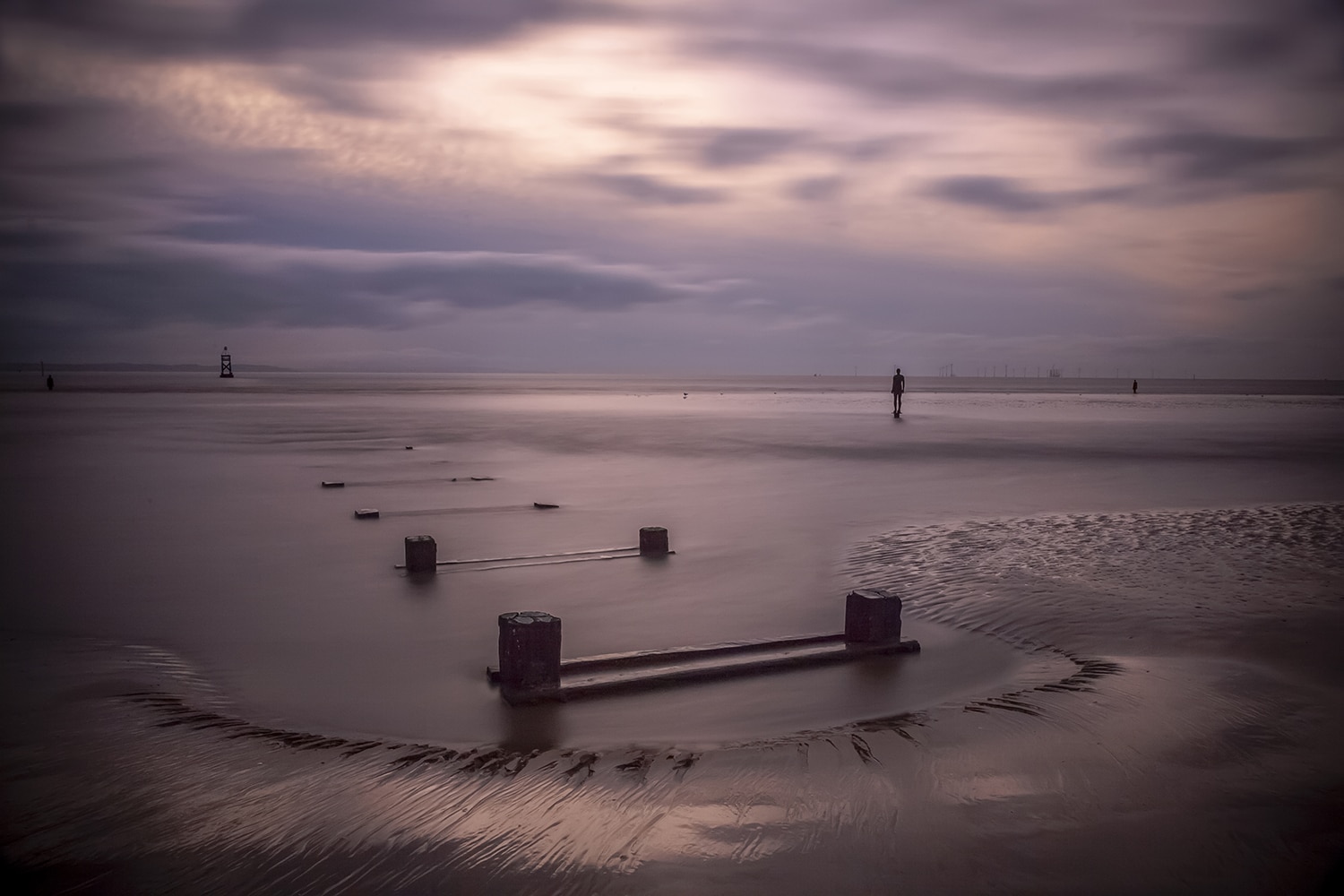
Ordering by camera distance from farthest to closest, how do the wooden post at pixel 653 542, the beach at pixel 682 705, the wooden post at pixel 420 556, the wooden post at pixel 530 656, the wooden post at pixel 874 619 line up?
1. the wooden post at pixel 653 542
2. the wooden post at pixel 420 556
3. the wooden post at pixel 874 619
4. the wooden post at pixel 530 656
5. the beach at pixel 682 705

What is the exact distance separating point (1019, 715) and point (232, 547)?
9735 mm

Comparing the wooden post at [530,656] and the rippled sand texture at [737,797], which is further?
the wooden post at [530,656]

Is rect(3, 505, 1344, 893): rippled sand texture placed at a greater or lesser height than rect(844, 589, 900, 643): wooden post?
lesser

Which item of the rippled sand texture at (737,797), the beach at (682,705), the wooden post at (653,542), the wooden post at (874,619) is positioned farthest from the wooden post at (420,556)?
the wooden post at (874,619)

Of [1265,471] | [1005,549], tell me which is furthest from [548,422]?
[1005,549]

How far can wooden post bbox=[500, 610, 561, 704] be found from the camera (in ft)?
20.0

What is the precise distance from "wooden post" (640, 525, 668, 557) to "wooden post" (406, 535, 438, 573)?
2.55 metres

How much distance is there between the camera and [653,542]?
11.0m

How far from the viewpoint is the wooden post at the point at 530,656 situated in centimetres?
608

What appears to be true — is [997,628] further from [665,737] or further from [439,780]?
[439,780]

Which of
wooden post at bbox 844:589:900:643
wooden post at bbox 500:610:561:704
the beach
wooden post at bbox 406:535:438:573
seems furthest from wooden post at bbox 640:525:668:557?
wooden post at bbox 500:610:561:704

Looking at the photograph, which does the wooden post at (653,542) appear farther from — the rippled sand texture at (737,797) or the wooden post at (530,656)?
the rippled sand texture at (737,797)

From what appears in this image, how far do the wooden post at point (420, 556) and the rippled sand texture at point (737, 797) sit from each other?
10.2 feet

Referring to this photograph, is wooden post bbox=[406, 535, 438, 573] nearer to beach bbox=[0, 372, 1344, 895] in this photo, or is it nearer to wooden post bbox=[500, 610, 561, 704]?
beach bbox=[0, 372, 1344, 895]
